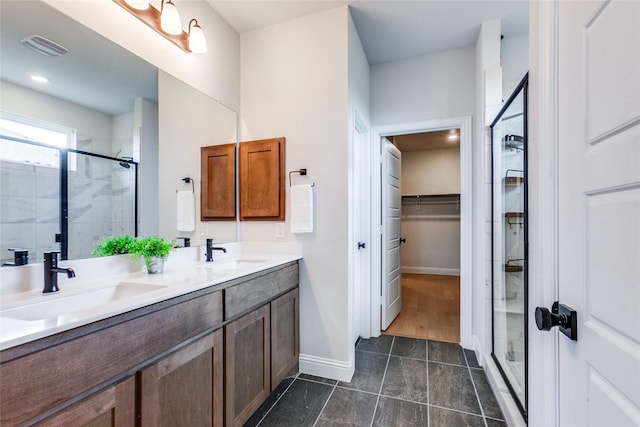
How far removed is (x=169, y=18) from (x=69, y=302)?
5.12ft

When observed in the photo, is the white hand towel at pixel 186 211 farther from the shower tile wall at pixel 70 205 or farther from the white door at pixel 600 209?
the white door at pixel 600 209

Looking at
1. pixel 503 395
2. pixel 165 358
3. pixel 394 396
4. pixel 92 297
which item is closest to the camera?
pixel 165 358

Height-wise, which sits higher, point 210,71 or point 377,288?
point 210,71

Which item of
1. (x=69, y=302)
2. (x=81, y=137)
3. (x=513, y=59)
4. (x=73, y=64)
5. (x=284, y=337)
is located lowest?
(x=284, y=337)

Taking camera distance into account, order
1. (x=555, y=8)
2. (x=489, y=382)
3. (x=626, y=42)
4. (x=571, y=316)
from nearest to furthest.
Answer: (x=626, y=42) < (x=571, y=316) < (x=555, y=8) < (x=489, y=382)

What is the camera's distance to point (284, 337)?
75.9 inches

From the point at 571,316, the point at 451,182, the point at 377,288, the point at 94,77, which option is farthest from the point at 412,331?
the point at 451,182

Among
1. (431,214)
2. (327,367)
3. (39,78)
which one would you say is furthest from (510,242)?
(431,214)

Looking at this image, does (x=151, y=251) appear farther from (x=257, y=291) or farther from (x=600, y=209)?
(x=600, y=209)

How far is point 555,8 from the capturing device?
2.91 ft

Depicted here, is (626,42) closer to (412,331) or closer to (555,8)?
(555,8)

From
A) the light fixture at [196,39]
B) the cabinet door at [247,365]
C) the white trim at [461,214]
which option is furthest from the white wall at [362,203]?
the light fixture at [196,39]

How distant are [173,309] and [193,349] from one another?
0.71 ft

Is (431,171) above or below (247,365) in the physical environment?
above
